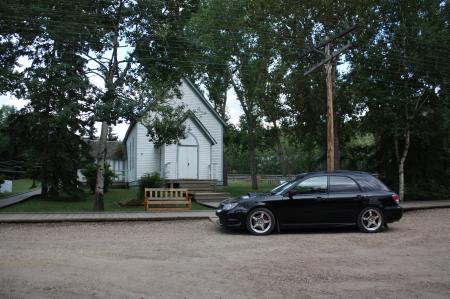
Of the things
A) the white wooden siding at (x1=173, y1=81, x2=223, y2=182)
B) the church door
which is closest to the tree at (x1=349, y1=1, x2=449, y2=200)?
the church door

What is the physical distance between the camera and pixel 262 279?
732 cm

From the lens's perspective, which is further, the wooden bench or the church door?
the church door

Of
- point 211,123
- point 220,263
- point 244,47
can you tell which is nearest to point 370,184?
point 220,263

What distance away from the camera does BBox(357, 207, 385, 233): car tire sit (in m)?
12.8

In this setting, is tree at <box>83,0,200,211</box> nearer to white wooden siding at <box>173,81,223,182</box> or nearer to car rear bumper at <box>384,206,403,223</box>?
car rear bumper at <box>384,206,403,223</box>

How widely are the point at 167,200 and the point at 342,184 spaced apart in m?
8.10

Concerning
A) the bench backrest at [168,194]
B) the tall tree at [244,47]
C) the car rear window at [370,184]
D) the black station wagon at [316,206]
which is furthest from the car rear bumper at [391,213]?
the tall tree at [244,47]

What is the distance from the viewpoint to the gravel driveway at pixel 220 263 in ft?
21.6

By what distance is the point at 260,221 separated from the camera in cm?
1253

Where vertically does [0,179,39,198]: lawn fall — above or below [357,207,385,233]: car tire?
above

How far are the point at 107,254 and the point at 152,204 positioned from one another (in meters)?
10.0

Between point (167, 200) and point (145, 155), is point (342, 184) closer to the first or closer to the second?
point (167, 200)

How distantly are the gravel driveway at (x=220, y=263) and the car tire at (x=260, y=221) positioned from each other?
0.99ft

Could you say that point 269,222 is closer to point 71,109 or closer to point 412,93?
point 71,109
